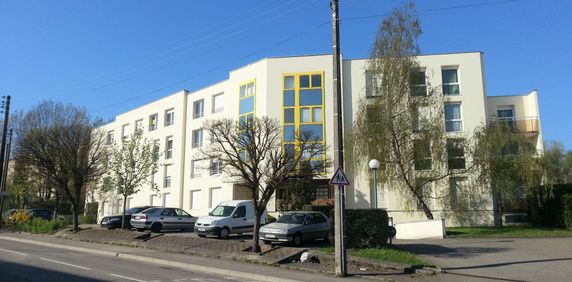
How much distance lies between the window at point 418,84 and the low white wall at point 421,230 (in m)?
8.21

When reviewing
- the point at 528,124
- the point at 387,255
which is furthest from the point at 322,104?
the point at 387,255

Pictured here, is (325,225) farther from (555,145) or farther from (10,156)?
(555,145)

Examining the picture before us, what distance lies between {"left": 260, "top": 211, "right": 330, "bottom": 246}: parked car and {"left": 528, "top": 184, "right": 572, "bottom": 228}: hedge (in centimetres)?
1429

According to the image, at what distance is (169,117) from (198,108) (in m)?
4.73

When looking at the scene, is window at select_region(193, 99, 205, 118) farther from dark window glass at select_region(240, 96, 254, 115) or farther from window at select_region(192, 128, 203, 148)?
dark window glass at select_region(240, 96, 254, 115)

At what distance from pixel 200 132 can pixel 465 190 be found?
2349 cm

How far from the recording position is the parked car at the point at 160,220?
26.5m

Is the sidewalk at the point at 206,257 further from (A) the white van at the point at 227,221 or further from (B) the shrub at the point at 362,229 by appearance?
(B) the shrub at the point at 362,229

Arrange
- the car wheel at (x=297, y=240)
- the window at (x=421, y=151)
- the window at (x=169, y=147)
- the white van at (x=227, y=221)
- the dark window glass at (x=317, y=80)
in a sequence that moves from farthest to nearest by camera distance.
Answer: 1. the window at (x=169, y=147)
2. the dark window glass at (x=317, y=80)
3. the window at (x=421, y=151)
4. the white van at (x=227, y=221)
5. the car wheel at (x=297, y=240)

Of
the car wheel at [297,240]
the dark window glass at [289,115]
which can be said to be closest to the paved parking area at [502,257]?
the car wheel at [297,240]

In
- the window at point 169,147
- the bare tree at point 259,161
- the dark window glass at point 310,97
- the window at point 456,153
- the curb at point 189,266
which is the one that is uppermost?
the dark window glass at point 310,97

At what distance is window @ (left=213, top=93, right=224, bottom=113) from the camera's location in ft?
133

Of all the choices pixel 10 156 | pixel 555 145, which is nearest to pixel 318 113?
pixel 10 156

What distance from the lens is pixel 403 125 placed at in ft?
89.3
